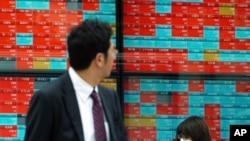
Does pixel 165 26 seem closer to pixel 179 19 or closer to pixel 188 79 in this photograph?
pixel 179 19

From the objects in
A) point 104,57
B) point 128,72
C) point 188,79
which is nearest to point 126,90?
point 128,72

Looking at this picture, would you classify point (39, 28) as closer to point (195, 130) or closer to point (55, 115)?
point (195, 130)

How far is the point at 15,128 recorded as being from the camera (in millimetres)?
4531

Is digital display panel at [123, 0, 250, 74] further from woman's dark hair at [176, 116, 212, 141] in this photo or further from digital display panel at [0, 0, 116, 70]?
woman's dark hair at [176, 116, 212, 141]

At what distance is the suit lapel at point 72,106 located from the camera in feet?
7.29

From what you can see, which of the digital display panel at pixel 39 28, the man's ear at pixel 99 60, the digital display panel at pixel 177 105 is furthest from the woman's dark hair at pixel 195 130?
the man's ear at pixel 99 60

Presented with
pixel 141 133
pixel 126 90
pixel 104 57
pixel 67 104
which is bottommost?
pixel 141 133

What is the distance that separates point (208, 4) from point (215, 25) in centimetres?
19

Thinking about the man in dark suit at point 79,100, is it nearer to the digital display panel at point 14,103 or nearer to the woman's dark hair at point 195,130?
the woman's dark hair at point 195,130

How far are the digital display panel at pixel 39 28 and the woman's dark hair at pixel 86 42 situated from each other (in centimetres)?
227

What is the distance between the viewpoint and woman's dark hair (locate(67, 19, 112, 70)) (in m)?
2.25

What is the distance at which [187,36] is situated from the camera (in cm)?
471

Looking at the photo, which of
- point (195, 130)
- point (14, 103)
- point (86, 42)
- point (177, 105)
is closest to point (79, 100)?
point (86, 42)

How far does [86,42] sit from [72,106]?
27 cm
